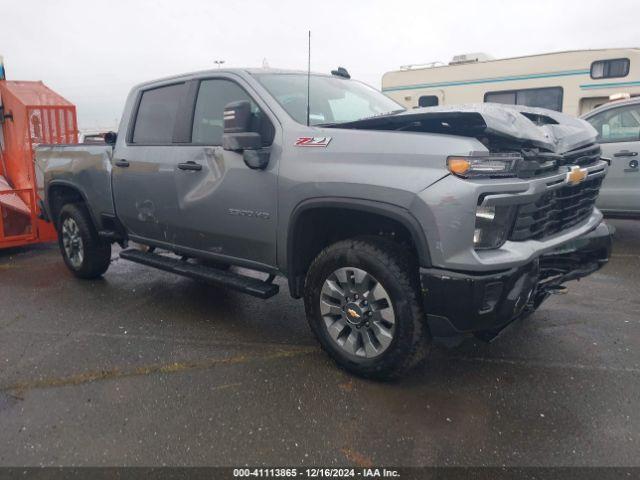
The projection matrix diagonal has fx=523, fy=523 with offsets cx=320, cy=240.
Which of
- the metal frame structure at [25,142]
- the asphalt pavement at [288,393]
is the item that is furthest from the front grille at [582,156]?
the metal frame structure at [25,142]

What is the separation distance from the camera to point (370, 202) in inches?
113

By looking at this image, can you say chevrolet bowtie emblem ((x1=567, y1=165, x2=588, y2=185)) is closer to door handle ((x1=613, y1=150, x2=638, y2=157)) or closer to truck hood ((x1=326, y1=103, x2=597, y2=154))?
truck hood ((x1=326, y1=103, x2=597, y2=154))

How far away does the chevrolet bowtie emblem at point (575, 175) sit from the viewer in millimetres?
2996

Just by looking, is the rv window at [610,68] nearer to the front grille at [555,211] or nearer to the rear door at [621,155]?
the rear door at [621,155]

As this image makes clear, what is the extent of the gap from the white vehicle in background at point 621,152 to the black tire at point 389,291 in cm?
428

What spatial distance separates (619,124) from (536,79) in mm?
3561

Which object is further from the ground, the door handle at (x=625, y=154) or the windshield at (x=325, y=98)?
the windshield at (x=325, y=98)

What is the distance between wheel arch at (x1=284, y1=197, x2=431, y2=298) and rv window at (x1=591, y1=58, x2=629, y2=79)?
7.56 meters

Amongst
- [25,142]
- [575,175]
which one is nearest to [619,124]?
[575,175]

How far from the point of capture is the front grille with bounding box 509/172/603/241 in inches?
108

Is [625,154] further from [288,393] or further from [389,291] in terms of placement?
[288,393]

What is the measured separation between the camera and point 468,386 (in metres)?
3.15

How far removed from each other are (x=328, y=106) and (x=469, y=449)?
2.47 metres

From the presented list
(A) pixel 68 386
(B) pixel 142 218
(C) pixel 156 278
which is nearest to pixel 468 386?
(A) pixel 68 386
